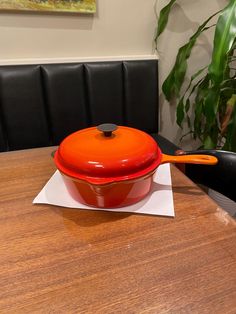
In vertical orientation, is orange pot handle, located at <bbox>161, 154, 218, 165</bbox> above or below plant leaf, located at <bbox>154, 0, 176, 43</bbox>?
below

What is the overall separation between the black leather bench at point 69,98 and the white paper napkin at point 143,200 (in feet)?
2.36

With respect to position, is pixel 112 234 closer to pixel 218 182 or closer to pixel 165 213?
pixel 165 213

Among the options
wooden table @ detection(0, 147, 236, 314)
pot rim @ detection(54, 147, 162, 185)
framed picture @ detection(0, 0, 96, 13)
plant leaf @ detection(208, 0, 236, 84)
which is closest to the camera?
wooden table @ detection(0, 147, 236, 314)

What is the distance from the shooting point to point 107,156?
18.4 inches

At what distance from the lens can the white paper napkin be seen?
1.65ft

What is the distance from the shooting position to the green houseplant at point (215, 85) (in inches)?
40.6

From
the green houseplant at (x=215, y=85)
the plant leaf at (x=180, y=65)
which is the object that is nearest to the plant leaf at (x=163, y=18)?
the green houseplant at (x=215, y=85)

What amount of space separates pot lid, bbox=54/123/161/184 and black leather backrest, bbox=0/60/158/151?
0.84 m

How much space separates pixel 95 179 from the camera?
45 cm

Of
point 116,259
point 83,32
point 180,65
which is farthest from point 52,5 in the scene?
point 116,259

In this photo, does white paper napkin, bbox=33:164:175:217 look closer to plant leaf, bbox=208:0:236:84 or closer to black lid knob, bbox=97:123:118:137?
black lid knob, bbox=97:123:118:137

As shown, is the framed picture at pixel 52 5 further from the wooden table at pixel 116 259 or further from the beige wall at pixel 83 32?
the wooden table at pixel 116 259

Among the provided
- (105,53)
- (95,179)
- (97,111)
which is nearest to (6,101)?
(97,111)

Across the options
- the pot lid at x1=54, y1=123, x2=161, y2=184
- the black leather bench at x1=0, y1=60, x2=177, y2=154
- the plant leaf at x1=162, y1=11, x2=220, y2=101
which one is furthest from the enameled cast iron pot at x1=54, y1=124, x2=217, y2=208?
the plant leaf at x1=162, y1=11, x2=220, y2=101
